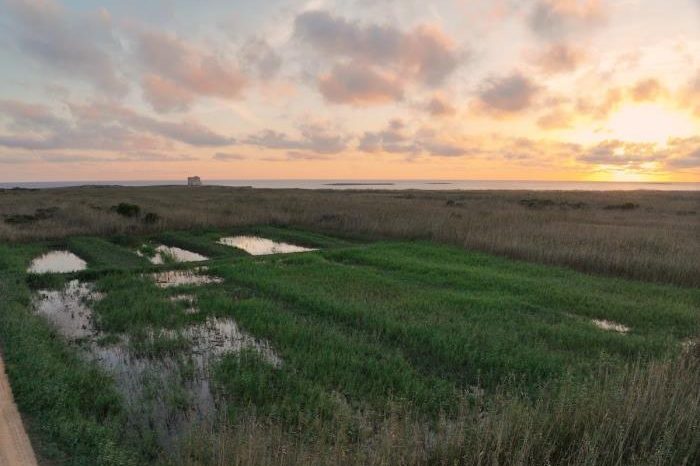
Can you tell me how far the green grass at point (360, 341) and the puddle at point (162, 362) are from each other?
0.51 ft

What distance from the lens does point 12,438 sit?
208 inches

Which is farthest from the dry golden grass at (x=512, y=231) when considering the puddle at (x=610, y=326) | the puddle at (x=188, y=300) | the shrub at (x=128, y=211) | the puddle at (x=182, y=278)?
the puddle at (x=188, y=300)

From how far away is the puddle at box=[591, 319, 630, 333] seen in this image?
10.4 meters

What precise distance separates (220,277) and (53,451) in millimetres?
10225

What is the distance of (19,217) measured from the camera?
85.4 ft

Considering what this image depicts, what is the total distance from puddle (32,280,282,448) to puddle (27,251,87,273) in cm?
439

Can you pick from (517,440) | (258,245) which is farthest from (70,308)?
(258,245)

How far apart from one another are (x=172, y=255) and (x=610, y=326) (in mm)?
16062

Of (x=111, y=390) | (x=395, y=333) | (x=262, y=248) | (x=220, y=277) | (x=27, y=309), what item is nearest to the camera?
(x=111, y=390)

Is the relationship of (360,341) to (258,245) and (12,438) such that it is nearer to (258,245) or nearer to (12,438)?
(12,438)

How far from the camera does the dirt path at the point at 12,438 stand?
4.89 meters

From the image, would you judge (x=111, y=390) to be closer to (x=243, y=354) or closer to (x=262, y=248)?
(x=243, y=354)

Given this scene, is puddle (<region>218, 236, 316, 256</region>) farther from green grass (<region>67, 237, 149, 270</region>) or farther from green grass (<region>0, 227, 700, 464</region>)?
green grass (<region>67, 237, 149, 270</region>)

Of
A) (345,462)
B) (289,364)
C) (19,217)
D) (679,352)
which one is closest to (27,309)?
(289,364)
